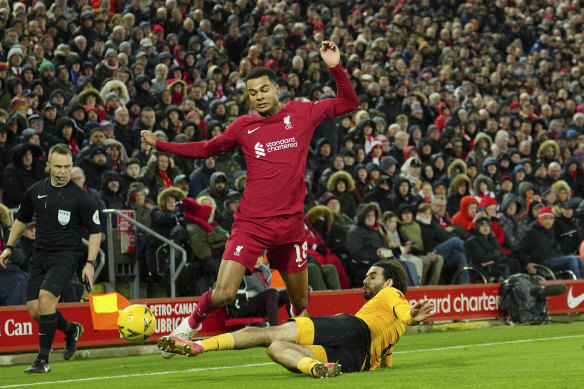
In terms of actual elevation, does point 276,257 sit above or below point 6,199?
below

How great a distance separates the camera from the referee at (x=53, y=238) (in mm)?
10695

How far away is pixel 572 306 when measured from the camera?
18.0m

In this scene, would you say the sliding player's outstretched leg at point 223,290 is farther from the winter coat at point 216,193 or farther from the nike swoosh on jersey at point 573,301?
the nike swoosh on jersey at point 573,301

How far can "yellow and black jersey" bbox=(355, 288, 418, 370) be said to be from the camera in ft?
29.2

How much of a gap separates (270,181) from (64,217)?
9.59 ft

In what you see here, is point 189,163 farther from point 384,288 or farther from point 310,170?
point 384,288

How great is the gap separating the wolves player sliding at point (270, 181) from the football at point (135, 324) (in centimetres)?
94

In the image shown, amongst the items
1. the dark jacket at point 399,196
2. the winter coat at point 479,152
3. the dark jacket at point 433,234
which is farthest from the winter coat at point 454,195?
the winter coat at point 479,152

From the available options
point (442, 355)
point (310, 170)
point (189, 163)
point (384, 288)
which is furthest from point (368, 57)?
point (384, 288)

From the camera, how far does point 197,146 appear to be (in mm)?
9352

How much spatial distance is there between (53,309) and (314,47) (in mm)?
16698

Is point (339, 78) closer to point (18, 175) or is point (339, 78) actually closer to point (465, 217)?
point (18, 175)

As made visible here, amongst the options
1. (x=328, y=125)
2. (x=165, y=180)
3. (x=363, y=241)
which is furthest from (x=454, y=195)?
(x=165, y=180)

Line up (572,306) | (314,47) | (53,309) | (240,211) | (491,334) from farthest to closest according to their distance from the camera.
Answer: (314,47), (572,306), (491,334), (53,309), (240,211)
